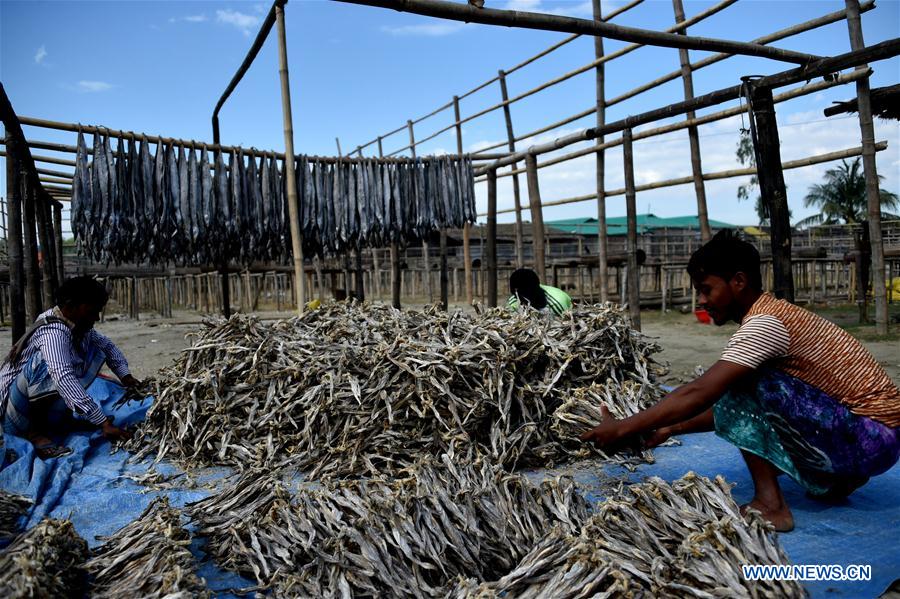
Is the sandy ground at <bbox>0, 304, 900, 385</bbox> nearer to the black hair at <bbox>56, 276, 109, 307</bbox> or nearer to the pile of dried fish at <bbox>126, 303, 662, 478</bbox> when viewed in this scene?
the pile of dried fish at <bbox>126, 303, 662, 478</bbox>

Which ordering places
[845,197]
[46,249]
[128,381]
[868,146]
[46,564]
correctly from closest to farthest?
1. [46,564]
2. [128,381]
3. [46,249]
4. [868,146]
5. [845,197]

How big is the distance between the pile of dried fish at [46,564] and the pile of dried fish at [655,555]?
46.3 inches

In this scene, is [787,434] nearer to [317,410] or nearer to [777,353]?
[777,353]

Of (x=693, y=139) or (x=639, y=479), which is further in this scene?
(x=693, y=139)

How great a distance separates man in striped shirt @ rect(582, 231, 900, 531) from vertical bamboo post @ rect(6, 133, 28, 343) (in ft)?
14.8

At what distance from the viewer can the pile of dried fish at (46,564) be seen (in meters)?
1.66

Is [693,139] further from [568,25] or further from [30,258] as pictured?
[30,258]

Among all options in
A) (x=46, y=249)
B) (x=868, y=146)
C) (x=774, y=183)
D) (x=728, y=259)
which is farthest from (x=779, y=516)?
(x=46, y=249)

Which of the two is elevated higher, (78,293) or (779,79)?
(779,79)

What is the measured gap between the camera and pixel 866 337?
8719 millimetres

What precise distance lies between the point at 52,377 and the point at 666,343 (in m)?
8.56

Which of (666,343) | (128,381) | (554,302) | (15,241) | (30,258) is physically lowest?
(666,343)

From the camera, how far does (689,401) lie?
2371 millimetres

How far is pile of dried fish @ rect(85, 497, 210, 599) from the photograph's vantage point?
1882 millimetres
